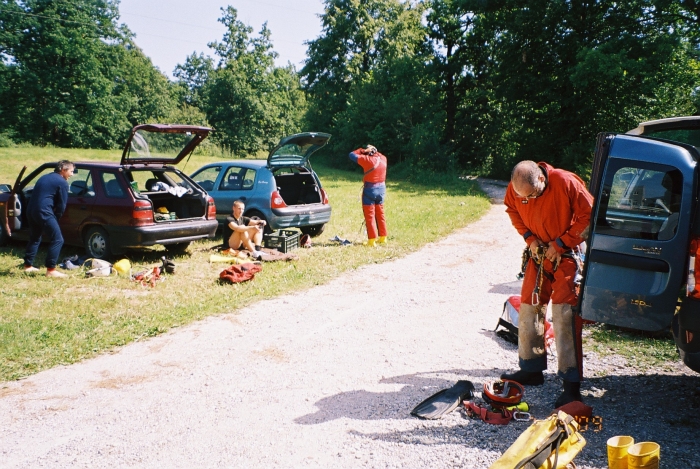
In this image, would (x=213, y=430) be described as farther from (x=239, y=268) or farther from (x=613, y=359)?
(x=239, y=268)

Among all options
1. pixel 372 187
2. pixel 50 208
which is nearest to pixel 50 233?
pixel 50 208

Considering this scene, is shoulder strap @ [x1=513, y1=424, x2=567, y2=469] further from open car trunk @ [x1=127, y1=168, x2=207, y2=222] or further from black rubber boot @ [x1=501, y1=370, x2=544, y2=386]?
open car trunk @ [x1=127, y1=168, x2=207, y2=222]

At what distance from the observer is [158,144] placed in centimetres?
945

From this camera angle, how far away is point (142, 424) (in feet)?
13.0

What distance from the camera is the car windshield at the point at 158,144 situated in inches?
360

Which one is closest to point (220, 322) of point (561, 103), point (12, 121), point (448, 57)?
point (561, 103)

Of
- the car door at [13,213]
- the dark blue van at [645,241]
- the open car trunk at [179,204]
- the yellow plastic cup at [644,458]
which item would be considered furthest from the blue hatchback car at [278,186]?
the yellow plastic cup at [644,458]

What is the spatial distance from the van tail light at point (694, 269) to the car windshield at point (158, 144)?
26.0ft

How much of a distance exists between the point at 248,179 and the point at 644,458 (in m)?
9.13

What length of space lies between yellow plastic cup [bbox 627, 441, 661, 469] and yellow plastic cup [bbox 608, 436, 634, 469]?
0.10 ft

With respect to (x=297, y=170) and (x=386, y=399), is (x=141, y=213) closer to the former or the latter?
(x=297, y=170)

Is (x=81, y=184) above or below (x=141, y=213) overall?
above

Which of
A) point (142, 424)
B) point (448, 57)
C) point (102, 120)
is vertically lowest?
point (142, 424)

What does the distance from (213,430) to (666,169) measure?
356 cm
